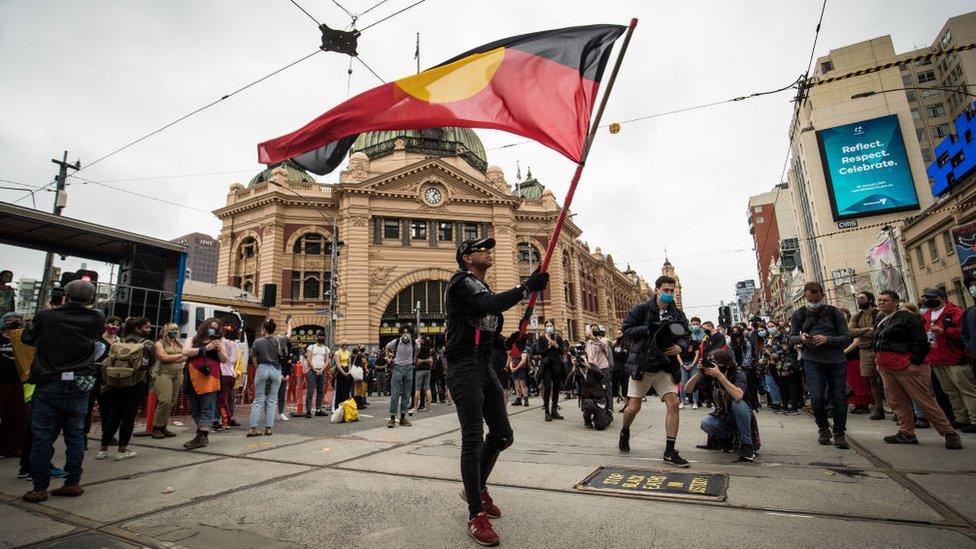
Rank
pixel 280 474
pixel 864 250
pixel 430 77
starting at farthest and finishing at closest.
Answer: pixel 864 250
pixel 430 77
pixel 280 474

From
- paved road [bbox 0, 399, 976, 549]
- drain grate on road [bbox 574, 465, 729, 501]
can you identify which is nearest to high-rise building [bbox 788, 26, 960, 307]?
paved road [bbox 0, 399, 976, 549]

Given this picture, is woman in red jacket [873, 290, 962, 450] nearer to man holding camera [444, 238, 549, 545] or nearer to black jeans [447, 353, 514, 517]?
man holding camera [444, 238, 549, 545]

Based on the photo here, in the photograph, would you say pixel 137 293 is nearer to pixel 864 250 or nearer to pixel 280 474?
pixel 280 474

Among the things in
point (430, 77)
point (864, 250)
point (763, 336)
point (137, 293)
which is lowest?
point (763, 336)

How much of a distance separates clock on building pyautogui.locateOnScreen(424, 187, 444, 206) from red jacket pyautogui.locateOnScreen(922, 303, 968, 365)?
1334 inches

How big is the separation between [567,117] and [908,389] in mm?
5377

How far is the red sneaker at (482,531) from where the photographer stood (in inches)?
109

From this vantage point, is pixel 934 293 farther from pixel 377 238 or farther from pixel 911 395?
pixel 377 238

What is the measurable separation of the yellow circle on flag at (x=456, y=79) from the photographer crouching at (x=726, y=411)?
4.13m

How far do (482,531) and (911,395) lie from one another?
229 inches

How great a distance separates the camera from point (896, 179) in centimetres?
3791

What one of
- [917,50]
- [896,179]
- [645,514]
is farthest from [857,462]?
[917,50]

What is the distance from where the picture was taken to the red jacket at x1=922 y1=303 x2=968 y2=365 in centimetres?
654

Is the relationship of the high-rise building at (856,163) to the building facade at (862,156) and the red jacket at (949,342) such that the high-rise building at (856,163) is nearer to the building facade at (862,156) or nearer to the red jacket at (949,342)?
the building facade at (862,156)
